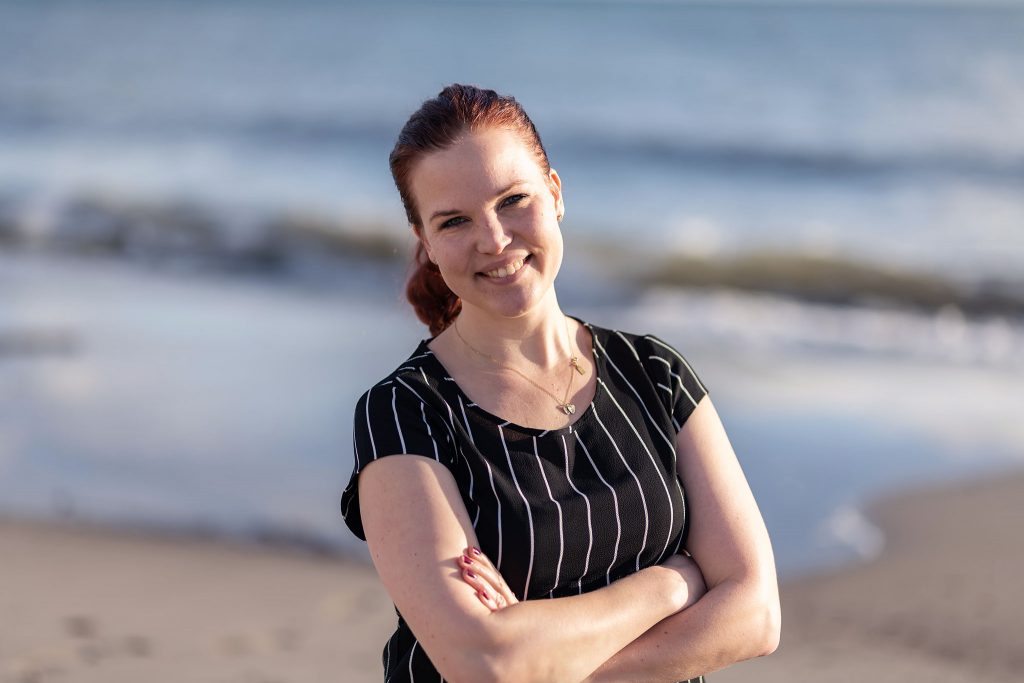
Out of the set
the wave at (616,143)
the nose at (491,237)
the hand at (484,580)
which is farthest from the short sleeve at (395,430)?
the wave at (616,143)

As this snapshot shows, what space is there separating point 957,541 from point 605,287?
18.0 feet

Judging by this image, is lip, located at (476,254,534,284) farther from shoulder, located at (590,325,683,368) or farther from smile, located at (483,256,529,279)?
shoulder, located at (590,325,683,368)

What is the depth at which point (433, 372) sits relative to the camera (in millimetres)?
2320

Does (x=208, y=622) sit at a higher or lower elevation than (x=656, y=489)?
higher

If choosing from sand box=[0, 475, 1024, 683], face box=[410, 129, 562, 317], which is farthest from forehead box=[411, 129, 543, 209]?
sand box=[0, 475, 1024, 683]

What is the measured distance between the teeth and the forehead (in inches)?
5.2

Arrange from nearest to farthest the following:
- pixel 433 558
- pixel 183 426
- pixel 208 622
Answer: pixel 433 558
pixel 208 622
pixel 183 426

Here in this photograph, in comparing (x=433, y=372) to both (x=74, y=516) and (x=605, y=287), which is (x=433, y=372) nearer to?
(x=74, y=516)

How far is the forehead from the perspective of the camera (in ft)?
7.37

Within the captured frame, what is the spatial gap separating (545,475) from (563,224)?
10490mm

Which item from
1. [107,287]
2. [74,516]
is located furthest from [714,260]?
[74,516]

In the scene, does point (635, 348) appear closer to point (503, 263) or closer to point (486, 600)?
point (503, 263)

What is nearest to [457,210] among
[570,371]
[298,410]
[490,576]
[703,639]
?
[570,371]

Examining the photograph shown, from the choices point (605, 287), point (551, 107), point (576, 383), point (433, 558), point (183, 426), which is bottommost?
point (433, 558)
